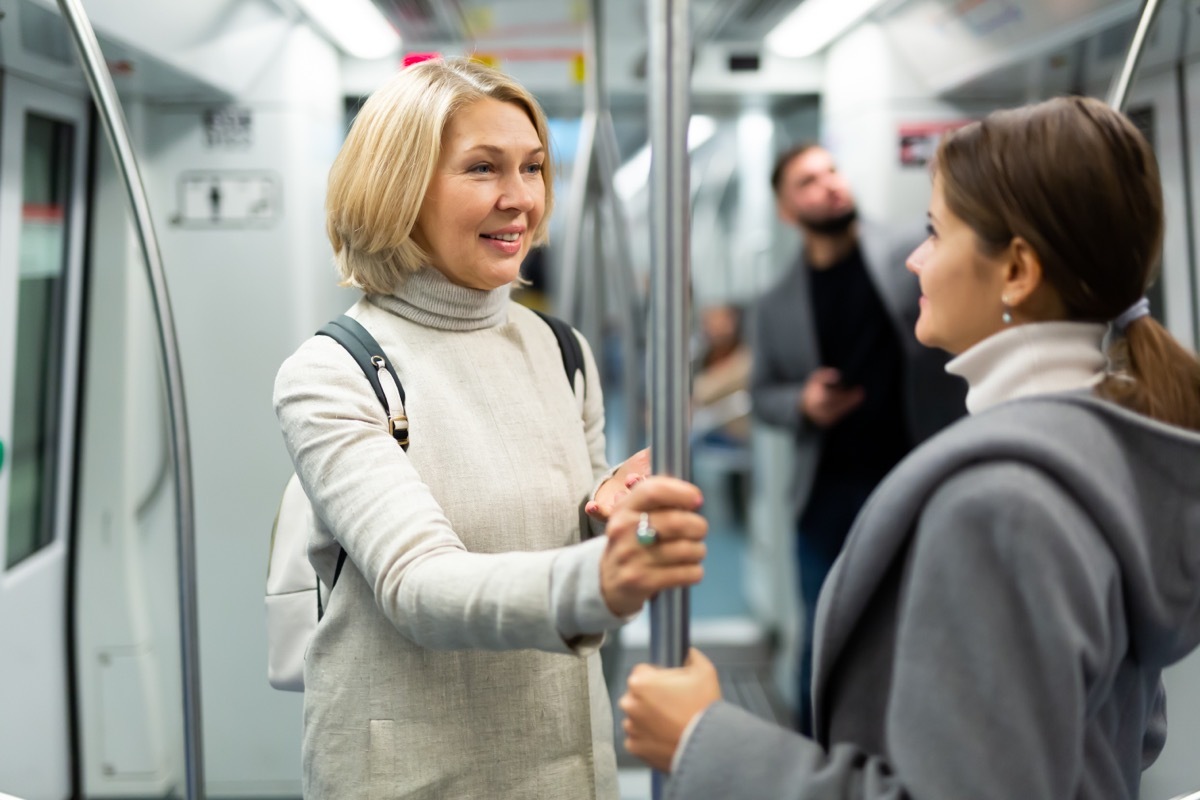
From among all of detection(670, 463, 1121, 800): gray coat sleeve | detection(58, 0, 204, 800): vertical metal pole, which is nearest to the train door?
detection(58, 0, 204, 800): vertical metal pole

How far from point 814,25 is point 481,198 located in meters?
2.24

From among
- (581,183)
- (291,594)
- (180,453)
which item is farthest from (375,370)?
(581,183)

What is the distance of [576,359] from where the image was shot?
147cm

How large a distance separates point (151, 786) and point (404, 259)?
190 cm

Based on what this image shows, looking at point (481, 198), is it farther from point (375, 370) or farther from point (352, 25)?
point (352, 25)

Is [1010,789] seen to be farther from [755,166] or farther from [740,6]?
[755,166]

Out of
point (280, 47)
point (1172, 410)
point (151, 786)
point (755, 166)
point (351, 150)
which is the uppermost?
point (755, 166)

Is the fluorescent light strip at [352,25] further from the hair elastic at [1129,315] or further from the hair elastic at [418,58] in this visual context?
the hair elastic at [1129,315]

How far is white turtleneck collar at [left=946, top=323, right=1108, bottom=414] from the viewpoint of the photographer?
1056mm

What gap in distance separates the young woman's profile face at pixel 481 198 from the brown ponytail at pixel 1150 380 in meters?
0.70

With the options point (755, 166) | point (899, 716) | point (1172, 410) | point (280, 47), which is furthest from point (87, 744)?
point (755, 166)

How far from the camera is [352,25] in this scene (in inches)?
85.4

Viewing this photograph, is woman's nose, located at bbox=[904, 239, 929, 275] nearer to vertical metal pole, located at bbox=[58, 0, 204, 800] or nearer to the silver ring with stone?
the silver ring with stone

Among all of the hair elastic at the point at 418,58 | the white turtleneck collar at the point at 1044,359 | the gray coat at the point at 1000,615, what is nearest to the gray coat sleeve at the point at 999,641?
the gray coat at the point at 1000,615
